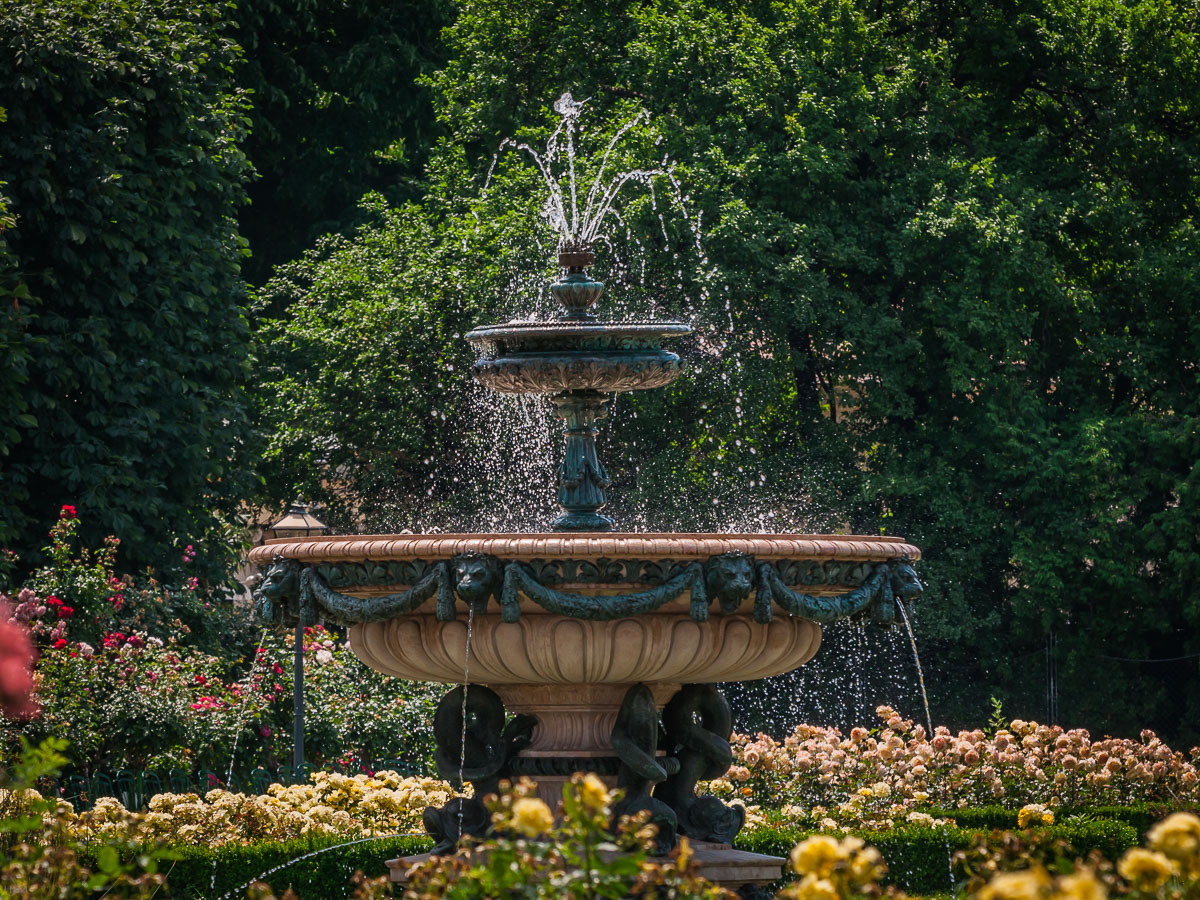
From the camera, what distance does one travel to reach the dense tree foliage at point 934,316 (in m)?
18.4

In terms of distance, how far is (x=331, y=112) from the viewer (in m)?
23.9

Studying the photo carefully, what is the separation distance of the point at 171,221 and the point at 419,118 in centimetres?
837

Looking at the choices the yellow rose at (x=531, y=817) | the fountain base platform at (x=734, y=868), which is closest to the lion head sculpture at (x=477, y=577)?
the fountain base platform at (x=734, y=868)

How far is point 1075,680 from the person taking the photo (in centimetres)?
1997

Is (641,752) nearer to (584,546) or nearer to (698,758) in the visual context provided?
(698,758)

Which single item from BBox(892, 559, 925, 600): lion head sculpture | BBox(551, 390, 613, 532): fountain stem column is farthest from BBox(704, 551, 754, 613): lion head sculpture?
BBox(551, 390, 613, 532): fountain stem column

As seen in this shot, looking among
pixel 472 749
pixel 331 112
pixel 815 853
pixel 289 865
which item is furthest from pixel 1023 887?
pixel 331 112

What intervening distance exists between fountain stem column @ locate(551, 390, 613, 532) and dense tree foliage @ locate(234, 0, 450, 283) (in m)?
15.8

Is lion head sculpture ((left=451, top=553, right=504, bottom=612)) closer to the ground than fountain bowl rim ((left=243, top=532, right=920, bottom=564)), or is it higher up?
closer to the ground

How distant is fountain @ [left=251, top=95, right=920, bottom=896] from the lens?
6.06 m

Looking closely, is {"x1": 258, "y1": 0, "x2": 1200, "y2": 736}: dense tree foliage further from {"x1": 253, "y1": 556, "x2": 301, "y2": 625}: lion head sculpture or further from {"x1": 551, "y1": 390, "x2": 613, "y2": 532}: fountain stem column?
{"x1": 253, "y1": 556, "x2": 301, "y2": 625}: lion head sculpture

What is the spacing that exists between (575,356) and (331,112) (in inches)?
690

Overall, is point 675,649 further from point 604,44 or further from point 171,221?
point 604,44

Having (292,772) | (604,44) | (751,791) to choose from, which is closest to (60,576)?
(292,772)
